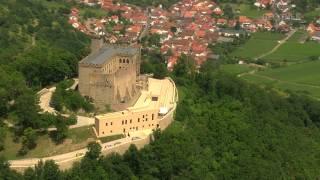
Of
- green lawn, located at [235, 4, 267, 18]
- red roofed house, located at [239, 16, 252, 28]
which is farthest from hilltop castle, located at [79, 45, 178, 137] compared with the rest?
green lawn, located at [235, 4, 267, 18]

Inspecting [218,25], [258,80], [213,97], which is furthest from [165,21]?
[213,97]

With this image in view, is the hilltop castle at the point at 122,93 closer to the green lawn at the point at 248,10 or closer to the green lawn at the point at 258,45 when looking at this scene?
the green lawn at the point at 258,45

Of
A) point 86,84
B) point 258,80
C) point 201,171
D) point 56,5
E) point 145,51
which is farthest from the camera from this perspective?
point 56,5

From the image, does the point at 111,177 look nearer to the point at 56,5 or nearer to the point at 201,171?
the point at 201,171

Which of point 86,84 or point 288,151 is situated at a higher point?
point 86,84

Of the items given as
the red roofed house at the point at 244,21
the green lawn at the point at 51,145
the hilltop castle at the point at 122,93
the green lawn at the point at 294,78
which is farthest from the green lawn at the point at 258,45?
the green lawn at the point at 51,145

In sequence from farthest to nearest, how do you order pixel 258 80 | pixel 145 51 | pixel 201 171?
1. pixel 145 51
2. pixel 258 80
3. pixel 201 171
